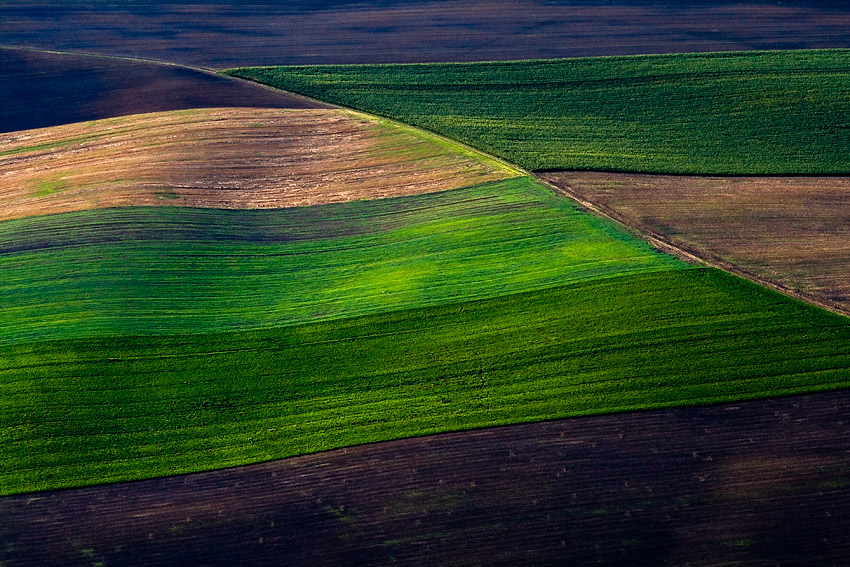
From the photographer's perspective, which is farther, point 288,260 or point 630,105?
point 630,105

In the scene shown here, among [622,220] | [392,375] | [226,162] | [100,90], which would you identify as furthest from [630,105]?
[100,90]

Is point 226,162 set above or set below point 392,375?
above

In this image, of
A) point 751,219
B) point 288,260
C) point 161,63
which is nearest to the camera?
point 288,260

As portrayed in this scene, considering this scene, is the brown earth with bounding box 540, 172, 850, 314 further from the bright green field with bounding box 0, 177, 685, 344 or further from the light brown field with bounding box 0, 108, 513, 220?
the light brown field with bounding box 0, 108, 513, 220

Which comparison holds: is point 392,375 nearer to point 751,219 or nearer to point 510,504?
point 510,504

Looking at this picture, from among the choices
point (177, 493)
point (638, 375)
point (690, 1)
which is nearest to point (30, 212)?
point (177, 493)

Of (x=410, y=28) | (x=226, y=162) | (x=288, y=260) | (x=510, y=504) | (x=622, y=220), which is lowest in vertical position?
(x=510, y=504)

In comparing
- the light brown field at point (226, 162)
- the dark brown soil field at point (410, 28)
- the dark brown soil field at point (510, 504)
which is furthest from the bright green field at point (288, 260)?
the dark brown soil field at point (410, 28)
